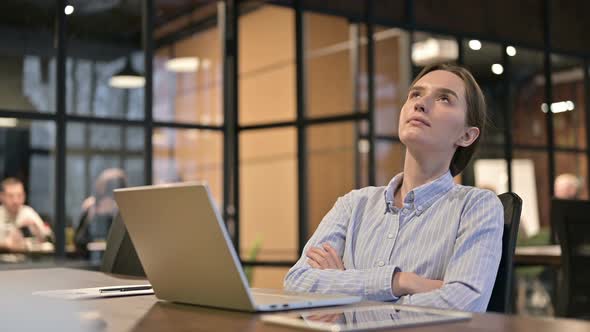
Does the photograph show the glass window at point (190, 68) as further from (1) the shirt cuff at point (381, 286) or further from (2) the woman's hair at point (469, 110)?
(1) the shirt cuff at point (381, 286)

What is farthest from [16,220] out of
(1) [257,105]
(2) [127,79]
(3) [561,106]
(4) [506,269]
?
(3) [561,106]

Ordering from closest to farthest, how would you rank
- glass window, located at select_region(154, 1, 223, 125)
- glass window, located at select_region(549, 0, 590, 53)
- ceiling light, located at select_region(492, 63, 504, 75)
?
glass window, located at select_region(154, 1, 223, 125), ceiling light, located at select_region(492, 63, 504, 75), glass window, located at select_region(549, 0, 590, 53)

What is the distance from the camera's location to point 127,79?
7094mm

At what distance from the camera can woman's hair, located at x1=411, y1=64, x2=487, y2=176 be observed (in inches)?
90.0

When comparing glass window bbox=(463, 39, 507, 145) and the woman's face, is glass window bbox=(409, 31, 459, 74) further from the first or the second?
the woman's face

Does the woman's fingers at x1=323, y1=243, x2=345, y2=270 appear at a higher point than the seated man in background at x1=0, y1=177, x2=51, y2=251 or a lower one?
higher

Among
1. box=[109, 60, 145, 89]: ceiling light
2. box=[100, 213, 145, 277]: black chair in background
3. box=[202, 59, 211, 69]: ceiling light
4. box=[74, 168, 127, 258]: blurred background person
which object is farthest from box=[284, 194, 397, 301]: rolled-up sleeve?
box=[202, 59, 211, 69]: ceiling light

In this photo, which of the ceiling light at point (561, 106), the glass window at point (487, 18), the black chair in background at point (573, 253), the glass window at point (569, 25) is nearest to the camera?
the black chair in background at point (573, 253)

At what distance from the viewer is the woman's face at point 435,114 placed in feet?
7.22

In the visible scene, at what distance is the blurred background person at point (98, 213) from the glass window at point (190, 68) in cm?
73

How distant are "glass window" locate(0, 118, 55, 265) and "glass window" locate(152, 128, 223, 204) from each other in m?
0.93

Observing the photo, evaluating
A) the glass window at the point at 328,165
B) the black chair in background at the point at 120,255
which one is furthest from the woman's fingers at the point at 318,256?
the glass window at the point at 328,165

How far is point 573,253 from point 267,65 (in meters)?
4.27

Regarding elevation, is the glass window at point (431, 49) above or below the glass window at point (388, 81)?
above
